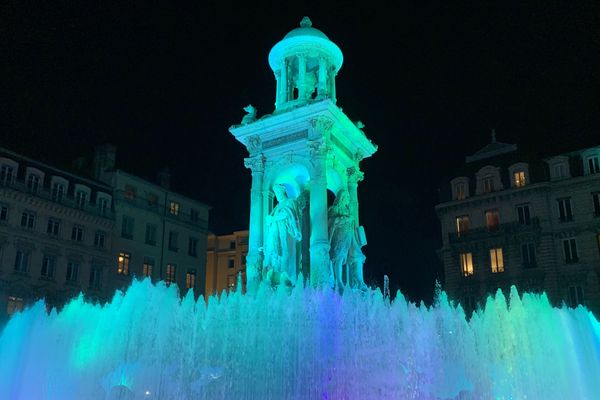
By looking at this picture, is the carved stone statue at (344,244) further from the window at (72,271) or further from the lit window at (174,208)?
the lit window at (174,208)

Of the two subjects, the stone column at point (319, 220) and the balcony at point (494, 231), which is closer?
the stone column at point (319, 220)

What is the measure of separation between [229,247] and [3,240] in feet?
98.9

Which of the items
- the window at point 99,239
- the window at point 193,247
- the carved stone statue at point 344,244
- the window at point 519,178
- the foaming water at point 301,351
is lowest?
the foaming water at point 301,351

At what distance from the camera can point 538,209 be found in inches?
1752

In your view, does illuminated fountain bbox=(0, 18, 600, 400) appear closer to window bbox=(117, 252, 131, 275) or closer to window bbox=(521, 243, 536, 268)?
window bbox=(521, 243, 536, 268)

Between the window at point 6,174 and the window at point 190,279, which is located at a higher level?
the window at point 6,174

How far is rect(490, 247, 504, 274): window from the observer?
44.5 m

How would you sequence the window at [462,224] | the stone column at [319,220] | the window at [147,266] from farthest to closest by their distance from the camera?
1. the window at [147,266]
2. the window at [462,224]
3. the stone column at [319,220]

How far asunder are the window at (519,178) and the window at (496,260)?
5.55 meters

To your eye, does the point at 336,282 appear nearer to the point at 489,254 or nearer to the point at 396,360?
the point at 396,360

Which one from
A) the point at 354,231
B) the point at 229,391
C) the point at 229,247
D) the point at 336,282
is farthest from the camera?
the point at 229,247

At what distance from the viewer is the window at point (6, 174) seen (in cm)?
4088

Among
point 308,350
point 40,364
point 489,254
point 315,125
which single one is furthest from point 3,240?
point 489,254

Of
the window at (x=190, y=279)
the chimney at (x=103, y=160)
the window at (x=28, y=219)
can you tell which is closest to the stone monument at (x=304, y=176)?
the window at (x=28, y=219)
